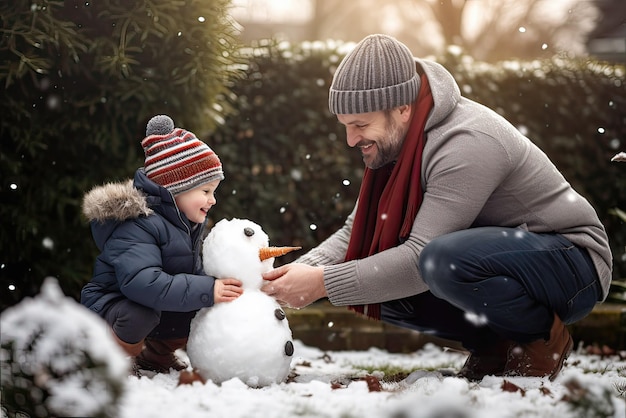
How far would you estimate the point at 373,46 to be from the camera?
3.27 m

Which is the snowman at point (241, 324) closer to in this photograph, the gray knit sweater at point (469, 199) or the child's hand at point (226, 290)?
the child's hand at point (226, 290)

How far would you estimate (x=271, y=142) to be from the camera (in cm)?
536

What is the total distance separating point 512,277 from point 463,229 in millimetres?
267

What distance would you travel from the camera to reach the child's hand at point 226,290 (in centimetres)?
291

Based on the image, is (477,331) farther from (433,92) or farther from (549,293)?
(433,92)

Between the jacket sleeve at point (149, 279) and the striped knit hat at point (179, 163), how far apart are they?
0.73 ft

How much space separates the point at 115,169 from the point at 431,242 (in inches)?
80.5

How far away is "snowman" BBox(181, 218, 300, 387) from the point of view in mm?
2848

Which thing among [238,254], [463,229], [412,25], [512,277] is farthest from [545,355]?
[412,25]

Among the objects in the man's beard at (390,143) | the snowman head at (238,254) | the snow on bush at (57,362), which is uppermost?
the man's beard at (390,143)

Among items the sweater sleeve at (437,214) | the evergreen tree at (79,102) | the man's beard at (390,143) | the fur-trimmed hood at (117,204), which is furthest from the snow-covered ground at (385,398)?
the evergreen tree at (79,102)

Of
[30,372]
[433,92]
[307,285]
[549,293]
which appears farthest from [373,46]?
[30,372]

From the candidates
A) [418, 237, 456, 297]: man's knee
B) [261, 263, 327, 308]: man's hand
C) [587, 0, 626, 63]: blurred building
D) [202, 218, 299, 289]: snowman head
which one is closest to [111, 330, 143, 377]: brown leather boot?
[202, 218, 299, 289]: snowman head

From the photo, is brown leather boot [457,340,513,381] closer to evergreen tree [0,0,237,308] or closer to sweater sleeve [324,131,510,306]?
sweater sleeve [324,131,510,306]
